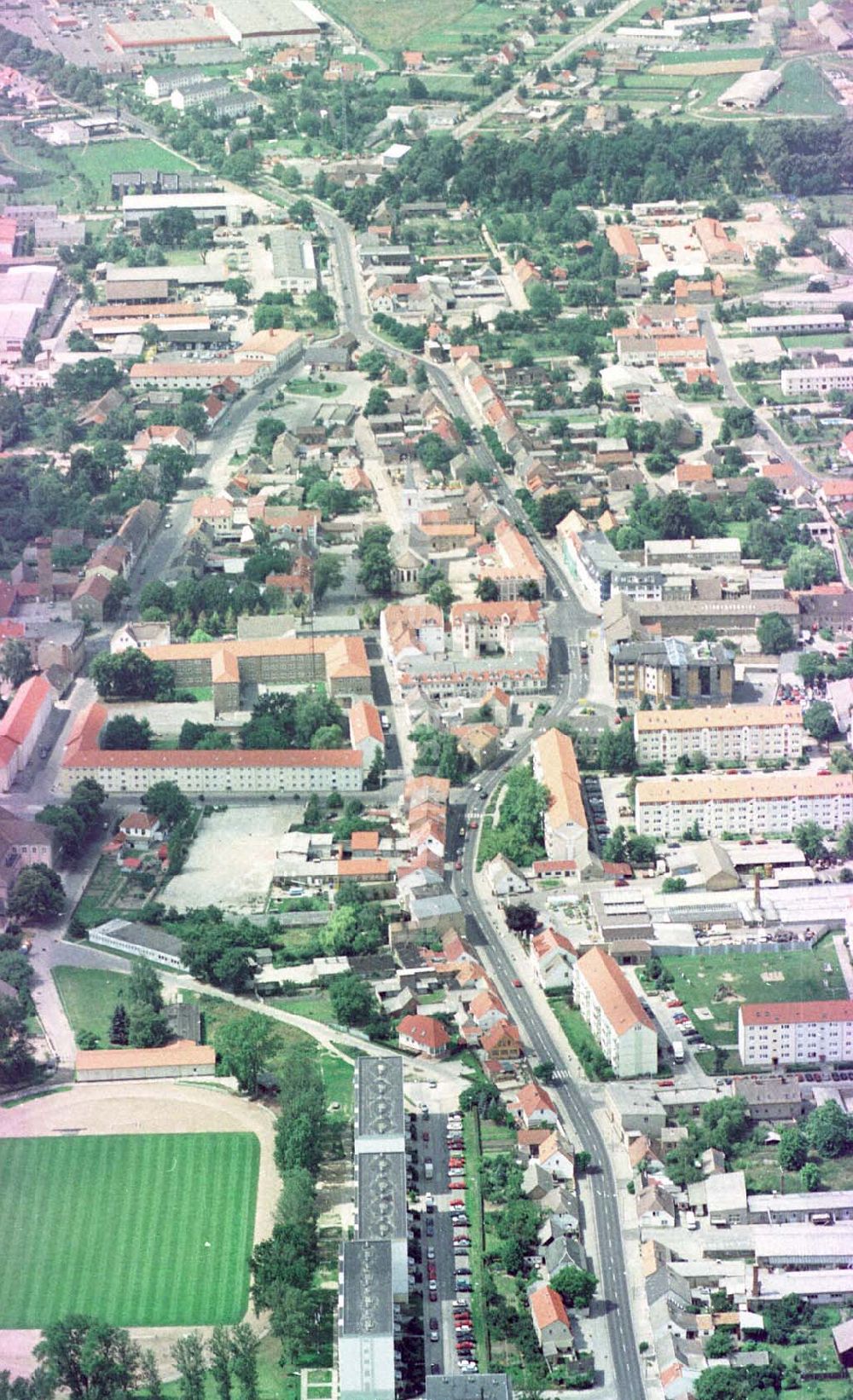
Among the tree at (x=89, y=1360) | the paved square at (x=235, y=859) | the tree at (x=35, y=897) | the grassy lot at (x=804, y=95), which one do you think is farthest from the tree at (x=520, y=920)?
the grassy lot at (x=804, y=95)

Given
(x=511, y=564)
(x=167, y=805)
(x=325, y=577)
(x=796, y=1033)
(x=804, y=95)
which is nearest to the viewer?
(x=796, y=1033)

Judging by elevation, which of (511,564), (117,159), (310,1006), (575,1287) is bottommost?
(575,1287)

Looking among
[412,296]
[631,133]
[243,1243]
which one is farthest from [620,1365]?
[631,133]

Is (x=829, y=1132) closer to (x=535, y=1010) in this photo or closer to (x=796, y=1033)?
(x=796, y=1033)

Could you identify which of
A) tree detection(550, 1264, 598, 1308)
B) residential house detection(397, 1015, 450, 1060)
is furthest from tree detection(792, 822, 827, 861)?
tree detection(550, 1264, 598, 1308)

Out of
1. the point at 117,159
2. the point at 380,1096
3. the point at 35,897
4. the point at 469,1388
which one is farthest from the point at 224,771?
the point at 117,159

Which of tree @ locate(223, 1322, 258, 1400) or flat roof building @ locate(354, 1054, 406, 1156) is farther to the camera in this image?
flat roof building @ locate(354, 1054, 406, 1156)

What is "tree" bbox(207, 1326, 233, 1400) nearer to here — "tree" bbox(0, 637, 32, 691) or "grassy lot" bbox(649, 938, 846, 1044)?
"grassy lot" bbox(649, 938, 846, 1044)
